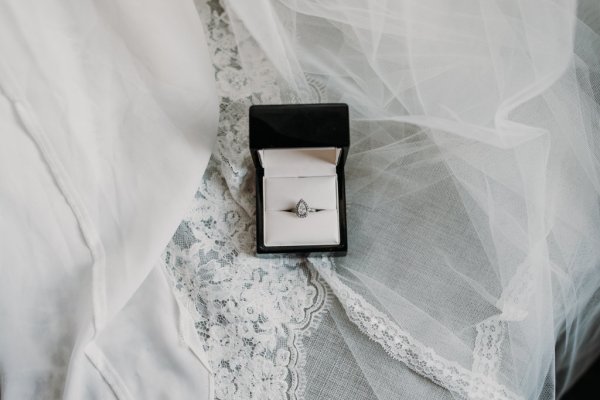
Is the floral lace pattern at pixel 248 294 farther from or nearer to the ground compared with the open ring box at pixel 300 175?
nearer to the ground

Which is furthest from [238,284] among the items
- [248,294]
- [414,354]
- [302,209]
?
[414,354]

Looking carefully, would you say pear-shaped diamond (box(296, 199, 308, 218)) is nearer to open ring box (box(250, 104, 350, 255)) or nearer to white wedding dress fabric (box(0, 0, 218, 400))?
open ring box (box(250, 104, 350, 255))

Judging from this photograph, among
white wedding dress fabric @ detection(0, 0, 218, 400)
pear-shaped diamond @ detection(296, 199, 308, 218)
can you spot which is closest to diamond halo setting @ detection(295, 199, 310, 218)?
pear-shaped diamond @ detection(296, 199, 308, 218)

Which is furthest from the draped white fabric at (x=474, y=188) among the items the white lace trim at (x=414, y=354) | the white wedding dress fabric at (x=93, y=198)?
the white wedding dress fabric at (x=93, y=198)

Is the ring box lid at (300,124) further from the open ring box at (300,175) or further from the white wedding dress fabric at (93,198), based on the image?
the white wedding dress fabric at (93,198)

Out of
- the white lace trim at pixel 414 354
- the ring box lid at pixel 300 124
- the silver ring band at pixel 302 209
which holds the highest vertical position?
→ the ring box lid at pixel 300 124

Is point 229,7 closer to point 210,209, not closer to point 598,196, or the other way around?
point 210,209

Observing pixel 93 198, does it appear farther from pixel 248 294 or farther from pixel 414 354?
pixel 414 354

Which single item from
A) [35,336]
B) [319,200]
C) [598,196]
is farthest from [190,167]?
[598,196]
